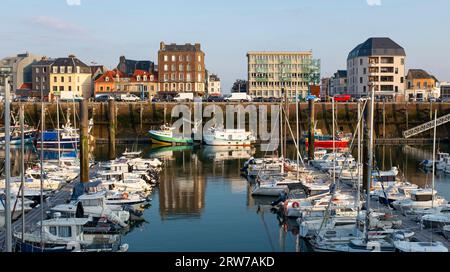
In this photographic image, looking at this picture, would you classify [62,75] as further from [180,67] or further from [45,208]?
[45,208]

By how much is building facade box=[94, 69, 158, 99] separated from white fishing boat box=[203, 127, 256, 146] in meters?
23.0

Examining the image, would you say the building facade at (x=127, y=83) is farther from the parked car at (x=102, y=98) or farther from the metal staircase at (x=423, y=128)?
the metal staircase at (x=423, y=128)

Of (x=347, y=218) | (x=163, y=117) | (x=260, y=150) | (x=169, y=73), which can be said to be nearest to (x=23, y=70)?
(x=169, y=73)

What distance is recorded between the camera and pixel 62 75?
69188 mm

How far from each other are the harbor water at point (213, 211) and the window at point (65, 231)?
1996mm

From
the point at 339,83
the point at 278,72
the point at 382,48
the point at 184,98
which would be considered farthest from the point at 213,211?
the point at 339,83

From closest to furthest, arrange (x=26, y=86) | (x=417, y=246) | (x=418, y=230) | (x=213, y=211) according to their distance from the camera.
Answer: (x=417, y=246) < (x=418, y=230) < (x=213, y=211) < (x=26, y=86)

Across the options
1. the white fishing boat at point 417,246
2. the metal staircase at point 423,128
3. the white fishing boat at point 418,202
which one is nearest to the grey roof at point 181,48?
the metal staircase at point 423,128

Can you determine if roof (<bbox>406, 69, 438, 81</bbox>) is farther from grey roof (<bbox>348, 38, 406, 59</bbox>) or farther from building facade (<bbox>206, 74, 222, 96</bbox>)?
building facade (<bbox>206, 74, 222, 96</bbox>)

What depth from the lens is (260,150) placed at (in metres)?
45.5

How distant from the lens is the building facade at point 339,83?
84456 mm

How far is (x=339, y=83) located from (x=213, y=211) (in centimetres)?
6838

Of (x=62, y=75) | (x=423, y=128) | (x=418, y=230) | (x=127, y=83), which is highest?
(x=62, y=75)
